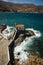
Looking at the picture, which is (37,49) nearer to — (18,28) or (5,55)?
(5,55)

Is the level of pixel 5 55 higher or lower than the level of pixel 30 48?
higher

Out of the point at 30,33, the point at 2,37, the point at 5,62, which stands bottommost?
the point at 30,33

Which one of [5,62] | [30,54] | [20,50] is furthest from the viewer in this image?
[20,50]

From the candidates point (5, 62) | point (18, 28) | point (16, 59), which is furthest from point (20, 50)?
point (18, 28)

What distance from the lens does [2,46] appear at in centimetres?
1625

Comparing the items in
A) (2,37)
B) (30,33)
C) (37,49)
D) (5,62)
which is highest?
(5,62)

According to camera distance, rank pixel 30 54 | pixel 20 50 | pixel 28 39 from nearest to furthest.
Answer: pixel 30 54, pixel 20 50, pixel 28 39

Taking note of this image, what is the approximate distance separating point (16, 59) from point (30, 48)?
11.8 feet

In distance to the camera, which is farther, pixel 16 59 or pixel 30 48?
pixel 30 48

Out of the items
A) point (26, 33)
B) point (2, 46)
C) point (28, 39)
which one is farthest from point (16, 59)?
point (26, 33)

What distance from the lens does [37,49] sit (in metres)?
19.3

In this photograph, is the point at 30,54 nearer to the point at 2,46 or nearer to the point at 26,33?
the point at 2,46

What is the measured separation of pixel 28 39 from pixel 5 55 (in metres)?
9.00

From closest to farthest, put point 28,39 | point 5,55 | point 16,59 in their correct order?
point 5,55
point 16,59
point 28,39
